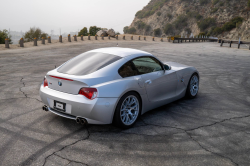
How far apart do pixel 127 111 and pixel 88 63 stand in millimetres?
1215

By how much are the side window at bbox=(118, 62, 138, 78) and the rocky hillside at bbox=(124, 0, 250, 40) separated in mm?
57149

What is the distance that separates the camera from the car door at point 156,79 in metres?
4.88

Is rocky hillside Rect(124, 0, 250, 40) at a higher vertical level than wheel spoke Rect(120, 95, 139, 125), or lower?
higher

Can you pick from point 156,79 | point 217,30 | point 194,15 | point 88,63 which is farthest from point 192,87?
point 194,15

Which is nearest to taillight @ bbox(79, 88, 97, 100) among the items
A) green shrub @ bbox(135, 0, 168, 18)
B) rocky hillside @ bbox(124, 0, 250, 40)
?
rocky hillside @ bbox(124, 0, 250, 40)

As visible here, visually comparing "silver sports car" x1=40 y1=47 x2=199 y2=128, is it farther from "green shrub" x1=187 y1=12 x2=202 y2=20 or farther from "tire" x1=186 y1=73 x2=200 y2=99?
"green shrub" x1=187 y1=12 x2=202 y2=20

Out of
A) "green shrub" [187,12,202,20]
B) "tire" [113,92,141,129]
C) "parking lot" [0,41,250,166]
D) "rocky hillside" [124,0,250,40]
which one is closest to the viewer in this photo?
"parking lot" [0,41,250,166]

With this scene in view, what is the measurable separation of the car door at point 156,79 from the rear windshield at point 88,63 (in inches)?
22.8

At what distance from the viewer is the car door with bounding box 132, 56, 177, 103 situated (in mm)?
4883

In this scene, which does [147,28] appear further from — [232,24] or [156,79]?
[156,79]

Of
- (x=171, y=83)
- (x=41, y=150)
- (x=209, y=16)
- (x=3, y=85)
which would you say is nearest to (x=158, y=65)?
(x=171, y=83)

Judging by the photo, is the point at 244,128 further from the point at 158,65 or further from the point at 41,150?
the point at 41,150

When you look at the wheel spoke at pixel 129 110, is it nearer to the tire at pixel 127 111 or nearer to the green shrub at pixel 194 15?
the tire at pixel 127 111

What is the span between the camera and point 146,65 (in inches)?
203
